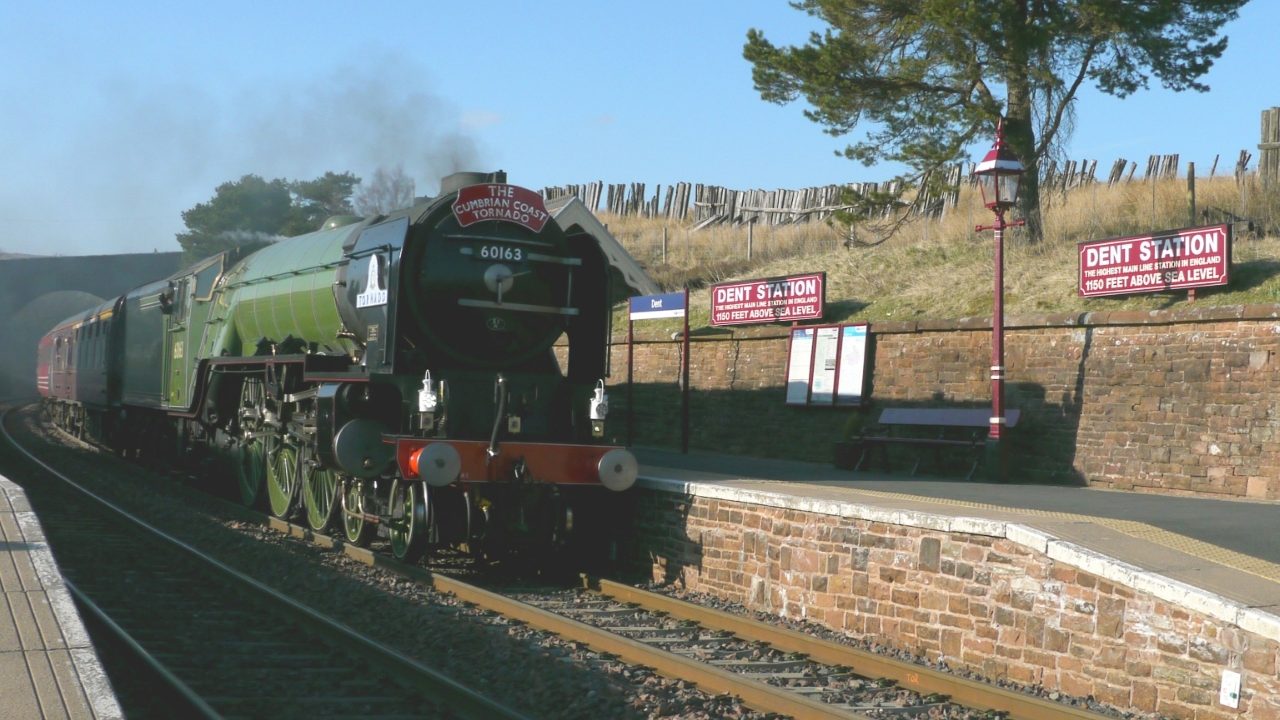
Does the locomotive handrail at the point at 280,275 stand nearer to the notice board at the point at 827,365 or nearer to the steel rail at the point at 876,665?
the steel rail at the point at 876,665

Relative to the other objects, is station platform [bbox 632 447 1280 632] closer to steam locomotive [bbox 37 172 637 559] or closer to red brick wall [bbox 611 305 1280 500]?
red brick wall [bbox 611 305 1280 500]

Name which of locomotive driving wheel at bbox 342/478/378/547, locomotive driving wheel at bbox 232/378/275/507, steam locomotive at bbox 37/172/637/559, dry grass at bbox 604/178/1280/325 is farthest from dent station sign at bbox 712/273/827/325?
locomotive driving wheel at bbox 342/478/378/547

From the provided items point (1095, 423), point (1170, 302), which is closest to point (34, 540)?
point (1095, 423)

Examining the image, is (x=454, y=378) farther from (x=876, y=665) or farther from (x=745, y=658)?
(x=876, y=665)

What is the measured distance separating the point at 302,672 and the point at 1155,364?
34.7 feet

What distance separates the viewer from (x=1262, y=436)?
12438 millimetres

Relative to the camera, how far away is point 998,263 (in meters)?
14.2

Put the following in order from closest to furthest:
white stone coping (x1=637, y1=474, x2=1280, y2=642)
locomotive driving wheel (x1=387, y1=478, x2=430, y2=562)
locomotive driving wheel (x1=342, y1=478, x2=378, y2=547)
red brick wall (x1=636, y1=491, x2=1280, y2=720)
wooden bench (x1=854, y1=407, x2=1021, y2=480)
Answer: white stone coping (x1=637, y1=474, x2=1280, y2=642), red brick wall (x1=636, y1=491, x2=1280, y2=720), locomotive driving wheel (x1=387, y1=478, x2=430, y2=562), locomotive driving wheel (x1=342, y1=478, x2=378, y2=547), wooden bench (x1=854, y1=407, x2=1021, y2=480)

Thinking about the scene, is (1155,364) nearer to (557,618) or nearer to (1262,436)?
(1262,436)

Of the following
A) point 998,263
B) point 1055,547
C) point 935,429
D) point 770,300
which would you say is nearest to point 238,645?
point 1055,547

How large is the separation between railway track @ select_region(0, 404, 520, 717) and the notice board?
9832mm

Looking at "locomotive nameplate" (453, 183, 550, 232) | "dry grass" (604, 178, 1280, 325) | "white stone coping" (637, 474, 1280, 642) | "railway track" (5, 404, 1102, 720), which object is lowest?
"railway track" (5, 404, 1102, 720)

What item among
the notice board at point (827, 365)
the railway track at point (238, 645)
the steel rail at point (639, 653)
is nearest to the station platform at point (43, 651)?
the railway track at point (238, 645)

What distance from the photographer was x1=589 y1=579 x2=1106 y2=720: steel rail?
240 inches
